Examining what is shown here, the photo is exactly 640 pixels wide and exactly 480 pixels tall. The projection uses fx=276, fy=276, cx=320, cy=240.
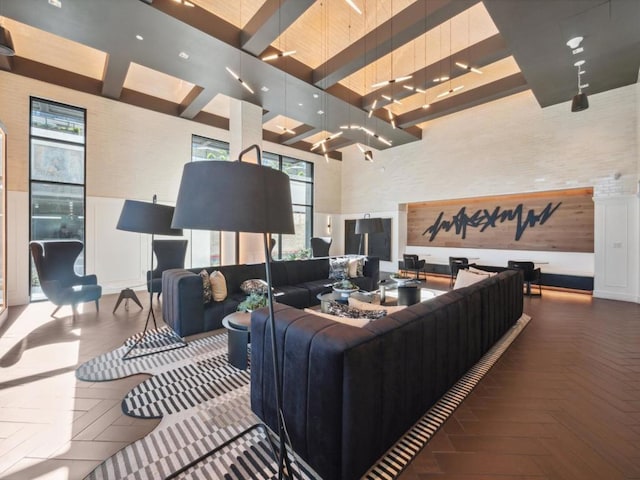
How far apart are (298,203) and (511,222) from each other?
6824mm

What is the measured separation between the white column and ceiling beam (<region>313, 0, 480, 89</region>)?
183cm

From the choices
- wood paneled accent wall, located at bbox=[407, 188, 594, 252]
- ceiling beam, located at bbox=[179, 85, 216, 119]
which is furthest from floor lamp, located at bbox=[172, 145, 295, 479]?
wood paneled accent wall, located at bbox=[407, 188, 594, 252]

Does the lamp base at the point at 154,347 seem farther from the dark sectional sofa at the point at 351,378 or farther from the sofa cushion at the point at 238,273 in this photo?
the dark sectional sofa at the point at 351,378

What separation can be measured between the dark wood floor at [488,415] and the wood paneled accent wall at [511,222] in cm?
394

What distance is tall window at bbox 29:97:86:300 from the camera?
5.57 metres

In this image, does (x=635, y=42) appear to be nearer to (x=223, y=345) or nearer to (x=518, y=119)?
(x=518, y=119)

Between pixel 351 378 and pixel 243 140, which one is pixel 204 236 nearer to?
pixel 243 140

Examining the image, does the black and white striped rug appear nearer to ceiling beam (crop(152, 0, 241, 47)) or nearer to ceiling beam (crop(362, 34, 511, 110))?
ceiling beam (crop(152, 0, 241, 47))

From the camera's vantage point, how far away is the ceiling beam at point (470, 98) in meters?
5.89

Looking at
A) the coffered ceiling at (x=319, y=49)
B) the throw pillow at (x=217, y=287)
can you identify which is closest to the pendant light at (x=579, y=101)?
the coffered ceiling at (x=319, y=49)

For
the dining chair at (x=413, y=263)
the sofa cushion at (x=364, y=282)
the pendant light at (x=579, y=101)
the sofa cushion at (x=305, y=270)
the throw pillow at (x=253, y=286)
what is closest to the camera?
the throw pillow at (x=253, y=286)

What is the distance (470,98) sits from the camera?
656 cm

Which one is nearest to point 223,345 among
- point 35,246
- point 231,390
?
point 231,390

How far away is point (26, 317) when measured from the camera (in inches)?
174
